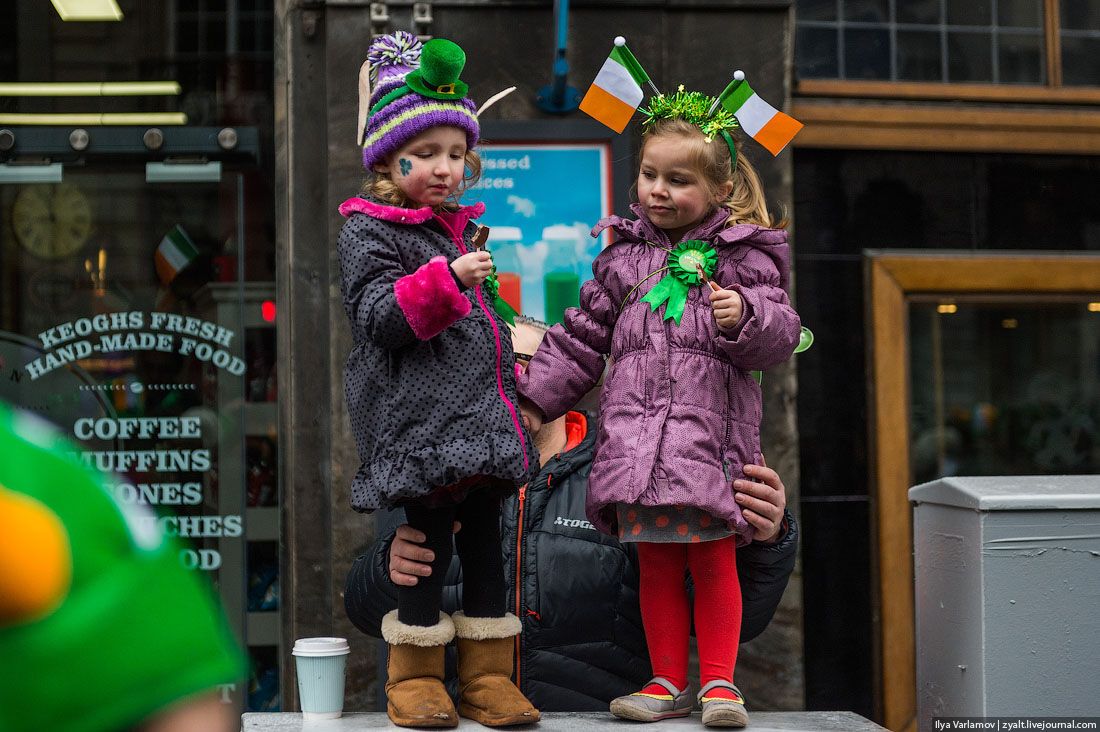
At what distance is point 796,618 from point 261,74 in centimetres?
309

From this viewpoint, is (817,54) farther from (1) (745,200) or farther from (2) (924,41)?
(1) (745,200)

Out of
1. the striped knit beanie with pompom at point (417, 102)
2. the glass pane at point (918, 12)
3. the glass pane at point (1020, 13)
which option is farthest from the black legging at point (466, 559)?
the glass pane at point (1020, 13)

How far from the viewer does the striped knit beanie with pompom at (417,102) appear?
9.11 feet

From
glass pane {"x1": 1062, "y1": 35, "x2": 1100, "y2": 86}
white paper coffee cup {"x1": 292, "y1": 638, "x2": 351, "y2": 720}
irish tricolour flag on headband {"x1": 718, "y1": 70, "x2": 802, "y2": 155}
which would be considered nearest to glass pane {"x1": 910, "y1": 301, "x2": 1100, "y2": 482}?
glass pane {"x1": 1062, "y1": 35, "x2": 1100, "y2": 86}

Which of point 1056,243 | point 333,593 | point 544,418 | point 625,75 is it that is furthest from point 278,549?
point 1056,243

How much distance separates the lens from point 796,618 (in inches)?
196

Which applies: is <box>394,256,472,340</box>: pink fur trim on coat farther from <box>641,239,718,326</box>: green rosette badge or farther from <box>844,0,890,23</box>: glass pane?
<box>844,0,890,23</box>: glass pane

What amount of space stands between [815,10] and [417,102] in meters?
3.05

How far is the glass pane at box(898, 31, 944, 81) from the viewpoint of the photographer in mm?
5414

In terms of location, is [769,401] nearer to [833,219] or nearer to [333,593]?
[833,219]

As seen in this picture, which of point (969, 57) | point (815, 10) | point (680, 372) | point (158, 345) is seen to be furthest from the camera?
point (969, 57)

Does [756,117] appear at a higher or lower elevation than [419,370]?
higher

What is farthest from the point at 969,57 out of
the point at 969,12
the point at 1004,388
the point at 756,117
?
the point at 756,117

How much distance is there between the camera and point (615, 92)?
3207 millimetres
